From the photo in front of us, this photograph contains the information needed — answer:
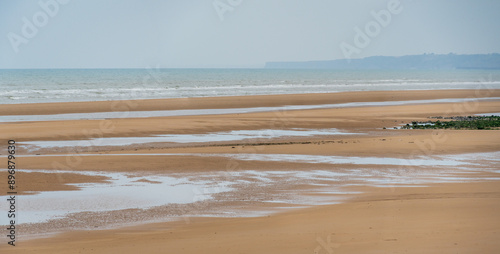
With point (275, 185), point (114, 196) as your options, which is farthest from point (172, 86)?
point (114, 196)

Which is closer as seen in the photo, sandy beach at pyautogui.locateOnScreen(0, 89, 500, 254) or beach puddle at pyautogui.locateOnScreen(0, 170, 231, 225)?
sandy beach at pyautogui.locateOnScreen(0, 89, 500, 254)

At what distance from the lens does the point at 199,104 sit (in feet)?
147

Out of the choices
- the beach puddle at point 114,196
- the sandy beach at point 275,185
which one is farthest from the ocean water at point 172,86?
the beach puddle at point 114,196

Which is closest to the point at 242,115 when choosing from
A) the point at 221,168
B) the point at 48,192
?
the point at 221,168

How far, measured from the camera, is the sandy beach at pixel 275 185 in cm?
892

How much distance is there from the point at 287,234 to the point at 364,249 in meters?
1.32

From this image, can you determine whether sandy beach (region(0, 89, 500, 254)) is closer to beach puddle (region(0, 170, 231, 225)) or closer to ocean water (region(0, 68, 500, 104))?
beach puddle (region(0, 170, 231, 225))

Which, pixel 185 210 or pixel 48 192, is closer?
pixel 185 210

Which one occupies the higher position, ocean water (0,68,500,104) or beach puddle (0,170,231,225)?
ocean water (0,68,500,104)

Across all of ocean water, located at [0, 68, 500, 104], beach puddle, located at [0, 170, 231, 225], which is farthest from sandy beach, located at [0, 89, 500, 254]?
ocean water, located at [0, 68, 500, 104]

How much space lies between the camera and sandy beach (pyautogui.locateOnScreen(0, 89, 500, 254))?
351 inches

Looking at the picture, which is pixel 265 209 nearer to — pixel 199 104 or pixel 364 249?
pixel 364 249

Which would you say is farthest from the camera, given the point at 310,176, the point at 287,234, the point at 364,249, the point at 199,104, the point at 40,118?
the point at 199,104

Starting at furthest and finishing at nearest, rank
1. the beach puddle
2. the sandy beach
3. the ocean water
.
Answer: the ocean water < the beach puddle < the sandy beach
